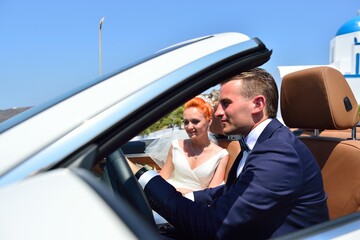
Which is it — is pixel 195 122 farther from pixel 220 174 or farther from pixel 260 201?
pixel 260 201

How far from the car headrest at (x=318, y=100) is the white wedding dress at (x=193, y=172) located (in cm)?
108

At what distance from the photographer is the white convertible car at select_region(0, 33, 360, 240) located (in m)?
0.78

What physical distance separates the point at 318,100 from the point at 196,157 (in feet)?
5.16

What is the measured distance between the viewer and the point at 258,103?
1739 millimetres

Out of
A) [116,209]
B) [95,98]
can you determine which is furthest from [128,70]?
[116,209]

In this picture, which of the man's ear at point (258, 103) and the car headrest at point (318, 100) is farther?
the car headrest at point (318, 100)

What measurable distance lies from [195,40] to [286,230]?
0.81 m

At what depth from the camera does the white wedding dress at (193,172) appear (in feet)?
10.8

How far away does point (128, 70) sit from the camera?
1.05 metres

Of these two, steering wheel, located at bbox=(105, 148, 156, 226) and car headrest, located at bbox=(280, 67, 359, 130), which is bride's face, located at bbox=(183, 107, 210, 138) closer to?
car headrest, located at bbox=(280, 67, 359, 130)

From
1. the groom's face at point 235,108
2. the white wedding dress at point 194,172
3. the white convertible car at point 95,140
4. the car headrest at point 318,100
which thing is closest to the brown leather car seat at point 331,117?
the car headrest at point 318,100

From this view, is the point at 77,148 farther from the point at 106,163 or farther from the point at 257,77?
the point at 257,77

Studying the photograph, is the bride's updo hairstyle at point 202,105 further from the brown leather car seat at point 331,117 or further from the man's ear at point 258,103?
the man's ear at point 258,103

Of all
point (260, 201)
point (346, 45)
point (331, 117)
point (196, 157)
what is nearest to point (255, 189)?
point (260, 201)
